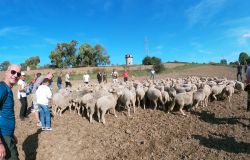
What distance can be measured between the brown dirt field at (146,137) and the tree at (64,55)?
229 feet

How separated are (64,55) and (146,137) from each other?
75.1 m

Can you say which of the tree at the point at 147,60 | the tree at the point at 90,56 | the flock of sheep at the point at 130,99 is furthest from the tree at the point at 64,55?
the flock of sheep at the point at 130,99

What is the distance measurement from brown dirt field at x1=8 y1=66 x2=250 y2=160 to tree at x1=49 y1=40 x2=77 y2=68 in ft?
229

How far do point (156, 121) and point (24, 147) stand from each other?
5.23 metres

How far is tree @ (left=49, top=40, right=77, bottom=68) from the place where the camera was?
77750mm

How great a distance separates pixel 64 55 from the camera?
261ft

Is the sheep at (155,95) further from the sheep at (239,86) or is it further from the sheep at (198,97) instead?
the sheep at (239,86)

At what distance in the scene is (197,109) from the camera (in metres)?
11.2

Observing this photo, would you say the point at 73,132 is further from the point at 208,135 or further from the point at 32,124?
the point at 208,135

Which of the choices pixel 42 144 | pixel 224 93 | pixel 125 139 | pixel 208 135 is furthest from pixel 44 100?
pixel 224 93

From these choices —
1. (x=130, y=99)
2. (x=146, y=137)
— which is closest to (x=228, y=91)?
(x=130, y=99)

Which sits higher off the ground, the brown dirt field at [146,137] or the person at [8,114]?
the person at [8,114]

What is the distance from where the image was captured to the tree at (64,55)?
255 ft

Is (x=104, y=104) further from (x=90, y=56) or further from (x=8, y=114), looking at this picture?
(x=90, y=56)
